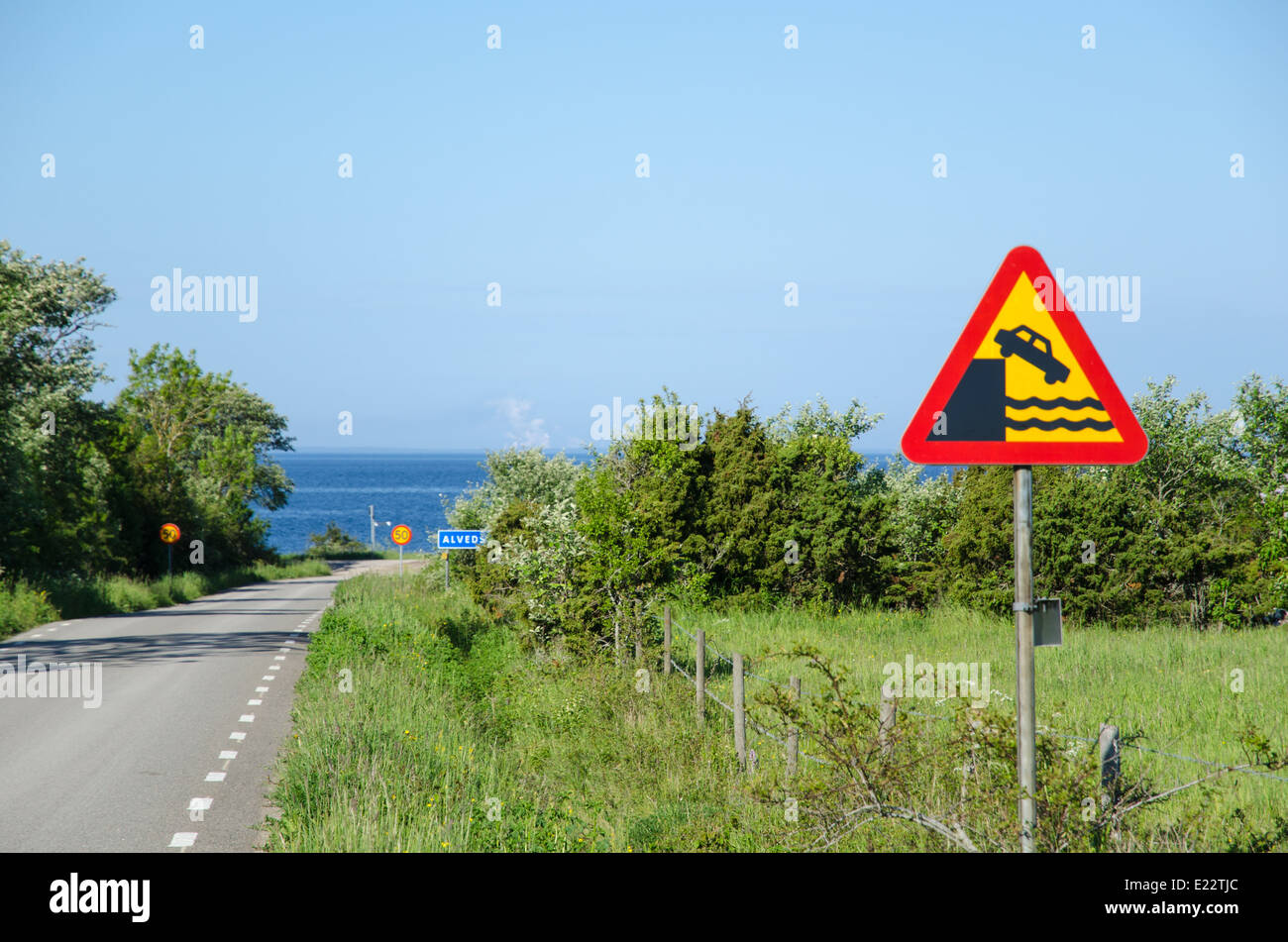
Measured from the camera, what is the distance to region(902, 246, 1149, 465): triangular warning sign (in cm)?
421

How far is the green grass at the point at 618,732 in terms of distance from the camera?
6766 mm

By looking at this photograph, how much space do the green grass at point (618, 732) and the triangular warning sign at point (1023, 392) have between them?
183 centimetres

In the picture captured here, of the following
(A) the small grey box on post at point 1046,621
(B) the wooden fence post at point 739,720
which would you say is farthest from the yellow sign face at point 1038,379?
(B) the wooden fence post at point 739,720

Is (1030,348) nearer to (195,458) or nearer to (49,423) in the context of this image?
(49,423)

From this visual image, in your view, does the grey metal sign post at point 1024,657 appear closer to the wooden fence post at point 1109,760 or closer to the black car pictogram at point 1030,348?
the black car pictogram at point 1030,348

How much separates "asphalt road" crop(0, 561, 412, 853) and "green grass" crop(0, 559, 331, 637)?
107cm

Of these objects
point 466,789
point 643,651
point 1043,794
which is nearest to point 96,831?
point 466,789

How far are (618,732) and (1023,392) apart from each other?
322 inches

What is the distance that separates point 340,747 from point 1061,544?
17903 mm

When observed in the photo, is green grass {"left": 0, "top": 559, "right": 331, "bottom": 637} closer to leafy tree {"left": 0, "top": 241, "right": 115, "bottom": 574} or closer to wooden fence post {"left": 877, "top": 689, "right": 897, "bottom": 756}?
leafy tree {"left": 0, "top": 241, "right": 115, "bottom": 574}

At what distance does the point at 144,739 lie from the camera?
468 inches

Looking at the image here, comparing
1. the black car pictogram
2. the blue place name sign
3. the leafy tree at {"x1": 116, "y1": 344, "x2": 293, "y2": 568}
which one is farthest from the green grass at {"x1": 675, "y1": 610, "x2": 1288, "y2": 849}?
the leafy tree at {"x1": 116, "y1": 344, "x2": 293, "y2": 568}

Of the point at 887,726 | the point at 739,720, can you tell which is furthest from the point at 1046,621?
the point at 739,720
